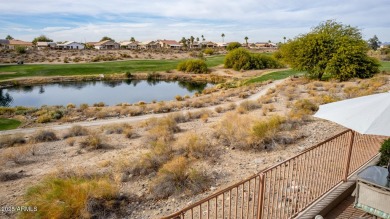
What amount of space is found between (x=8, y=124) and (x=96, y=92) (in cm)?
2173

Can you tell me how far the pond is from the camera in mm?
38688

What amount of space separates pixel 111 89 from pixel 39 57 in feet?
153

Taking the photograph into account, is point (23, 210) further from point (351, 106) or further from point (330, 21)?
point (330, 21)

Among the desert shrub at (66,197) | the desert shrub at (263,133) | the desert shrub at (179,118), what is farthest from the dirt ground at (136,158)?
the desert shrub at (179,118)

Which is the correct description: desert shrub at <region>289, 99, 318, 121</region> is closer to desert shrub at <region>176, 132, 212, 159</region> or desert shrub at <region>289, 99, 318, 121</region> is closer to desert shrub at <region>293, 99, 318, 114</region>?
desert shrub at <region>293, 99, 318, 114</region>

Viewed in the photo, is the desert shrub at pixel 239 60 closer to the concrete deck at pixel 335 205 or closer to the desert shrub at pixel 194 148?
the desert shrub at pixel 194 148

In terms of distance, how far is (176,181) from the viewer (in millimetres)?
9602

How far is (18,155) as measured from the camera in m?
13.9

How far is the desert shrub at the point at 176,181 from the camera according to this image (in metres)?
9.23

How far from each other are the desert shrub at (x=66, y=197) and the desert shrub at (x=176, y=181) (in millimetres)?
1338

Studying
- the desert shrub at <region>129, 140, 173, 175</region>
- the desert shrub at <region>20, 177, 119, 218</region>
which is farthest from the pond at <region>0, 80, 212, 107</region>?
the desert shrub at <region>20, 177, 119, 218</region>

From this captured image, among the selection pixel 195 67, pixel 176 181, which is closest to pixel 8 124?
pixel 176 181

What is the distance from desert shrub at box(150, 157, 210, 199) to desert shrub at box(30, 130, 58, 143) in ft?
36.0

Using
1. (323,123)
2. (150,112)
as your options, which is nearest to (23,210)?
(323,123)
